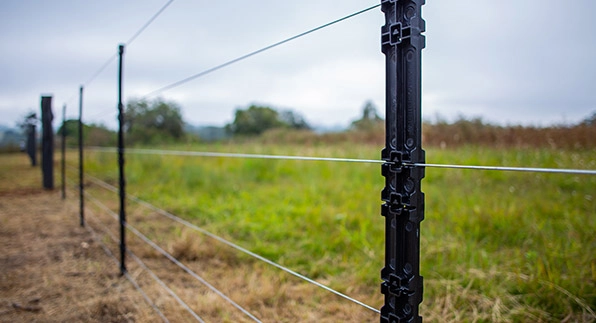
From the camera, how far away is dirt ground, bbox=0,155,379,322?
190 centimetres

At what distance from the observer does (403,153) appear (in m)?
0.77

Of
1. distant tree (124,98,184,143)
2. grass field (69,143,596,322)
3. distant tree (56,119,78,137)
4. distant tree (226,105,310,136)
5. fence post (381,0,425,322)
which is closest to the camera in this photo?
fence post (381,0,425,322)

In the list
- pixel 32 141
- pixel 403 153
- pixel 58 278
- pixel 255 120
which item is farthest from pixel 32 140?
pixel 255 120

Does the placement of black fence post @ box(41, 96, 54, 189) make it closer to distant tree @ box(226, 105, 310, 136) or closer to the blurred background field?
the blurred background field

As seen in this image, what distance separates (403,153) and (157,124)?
983 cm

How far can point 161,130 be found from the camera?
9664 millimetres

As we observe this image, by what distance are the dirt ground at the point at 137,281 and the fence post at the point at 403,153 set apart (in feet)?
3.89

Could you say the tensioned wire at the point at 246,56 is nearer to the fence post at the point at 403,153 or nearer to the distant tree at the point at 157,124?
the fence post at the point at 403,153

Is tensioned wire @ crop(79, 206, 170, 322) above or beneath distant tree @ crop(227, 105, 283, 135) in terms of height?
beneath

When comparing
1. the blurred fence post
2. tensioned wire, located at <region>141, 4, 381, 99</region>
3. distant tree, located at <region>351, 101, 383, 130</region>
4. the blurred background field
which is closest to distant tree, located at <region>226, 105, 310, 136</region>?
distant tree, located at <region>351, 101, 383, 130</region>

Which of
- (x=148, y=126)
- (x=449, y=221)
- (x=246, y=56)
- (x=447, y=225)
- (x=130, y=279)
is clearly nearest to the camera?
(x=246, y=56)

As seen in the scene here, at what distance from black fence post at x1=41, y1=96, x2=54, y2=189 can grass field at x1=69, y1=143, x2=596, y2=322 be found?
1370 millimetres

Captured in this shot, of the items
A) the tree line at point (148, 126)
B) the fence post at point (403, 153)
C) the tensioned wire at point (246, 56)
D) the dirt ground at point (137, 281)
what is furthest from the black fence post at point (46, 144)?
the fence post at point (403, 153)

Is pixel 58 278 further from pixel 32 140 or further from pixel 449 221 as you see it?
pixel 32 140
